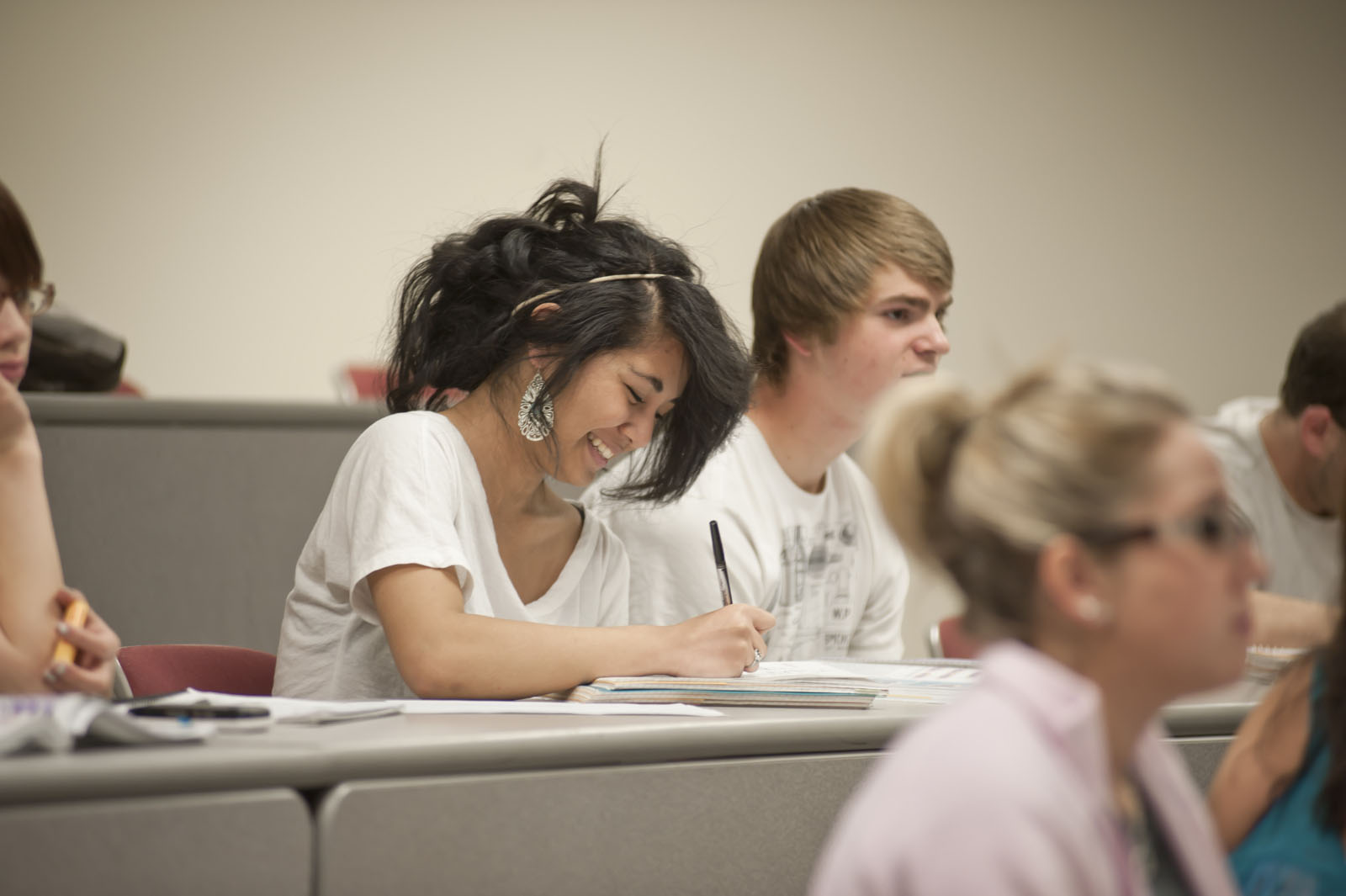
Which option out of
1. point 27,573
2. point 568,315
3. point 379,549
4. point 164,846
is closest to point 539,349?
point 568,315

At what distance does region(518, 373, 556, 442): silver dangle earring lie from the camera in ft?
5.37

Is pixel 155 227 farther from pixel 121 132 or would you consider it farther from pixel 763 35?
pixel 763 35

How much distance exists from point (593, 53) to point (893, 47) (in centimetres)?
109

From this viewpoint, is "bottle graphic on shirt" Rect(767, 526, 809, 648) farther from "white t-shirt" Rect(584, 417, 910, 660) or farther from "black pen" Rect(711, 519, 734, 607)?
"black pen" Rect(711, 519, 734, 607)

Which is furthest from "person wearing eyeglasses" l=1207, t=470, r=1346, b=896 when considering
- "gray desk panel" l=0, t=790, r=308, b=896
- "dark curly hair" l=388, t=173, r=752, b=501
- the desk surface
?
"dark curly hair" l=388, t=173, r=752, b=501

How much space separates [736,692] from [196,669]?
0.67 m

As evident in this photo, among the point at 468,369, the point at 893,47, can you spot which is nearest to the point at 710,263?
the point at 893,47

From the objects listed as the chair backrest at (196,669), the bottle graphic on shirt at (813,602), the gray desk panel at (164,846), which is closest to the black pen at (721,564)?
the bottle graphic on shirt at (813,602)

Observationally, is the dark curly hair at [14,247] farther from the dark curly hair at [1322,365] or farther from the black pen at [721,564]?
the dark curly hair at [1322,365]

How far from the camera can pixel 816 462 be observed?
6.83ft

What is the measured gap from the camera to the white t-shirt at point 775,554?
74.4 inches

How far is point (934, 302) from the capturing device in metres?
2.11

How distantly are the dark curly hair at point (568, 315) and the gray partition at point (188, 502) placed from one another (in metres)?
0.50

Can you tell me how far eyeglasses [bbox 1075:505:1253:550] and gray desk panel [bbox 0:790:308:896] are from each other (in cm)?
59
